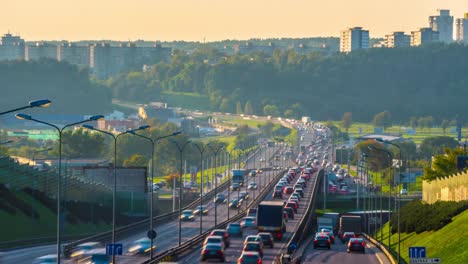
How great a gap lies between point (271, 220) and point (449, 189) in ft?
57.6

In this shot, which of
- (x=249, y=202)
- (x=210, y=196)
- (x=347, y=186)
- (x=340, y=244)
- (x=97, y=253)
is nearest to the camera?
(x=97, y=253)

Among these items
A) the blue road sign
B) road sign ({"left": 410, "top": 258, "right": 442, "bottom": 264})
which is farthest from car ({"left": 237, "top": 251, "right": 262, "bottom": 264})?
road sign ({"left": 410, "top": 258, "right": 442, "bottom": 264})

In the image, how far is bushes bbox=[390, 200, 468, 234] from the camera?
3398 inches

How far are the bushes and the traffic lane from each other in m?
3.55

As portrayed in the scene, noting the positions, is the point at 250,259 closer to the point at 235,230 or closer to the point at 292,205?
the point at 235,230

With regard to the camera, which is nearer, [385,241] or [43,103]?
[43,103]

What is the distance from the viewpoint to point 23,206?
102 meters

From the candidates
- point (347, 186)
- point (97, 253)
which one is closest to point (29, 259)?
point (97, 253)

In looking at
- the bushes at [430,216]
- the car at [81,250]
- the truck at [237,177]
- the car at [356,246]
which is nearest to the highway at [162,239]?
the car at [81,250]

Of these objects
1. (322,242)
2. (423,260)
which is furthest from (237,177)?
(423,260)

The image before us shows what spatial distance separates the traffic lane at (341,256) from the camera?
76.0 m

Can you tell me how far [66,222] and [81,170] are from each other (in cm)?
4100

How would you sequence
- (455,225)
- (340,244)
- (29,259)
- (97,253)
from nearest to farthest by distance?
(97,253), (29,259), (455,225), (340,244)

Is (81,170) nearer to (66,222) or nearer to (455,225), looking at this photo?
(66,222)
